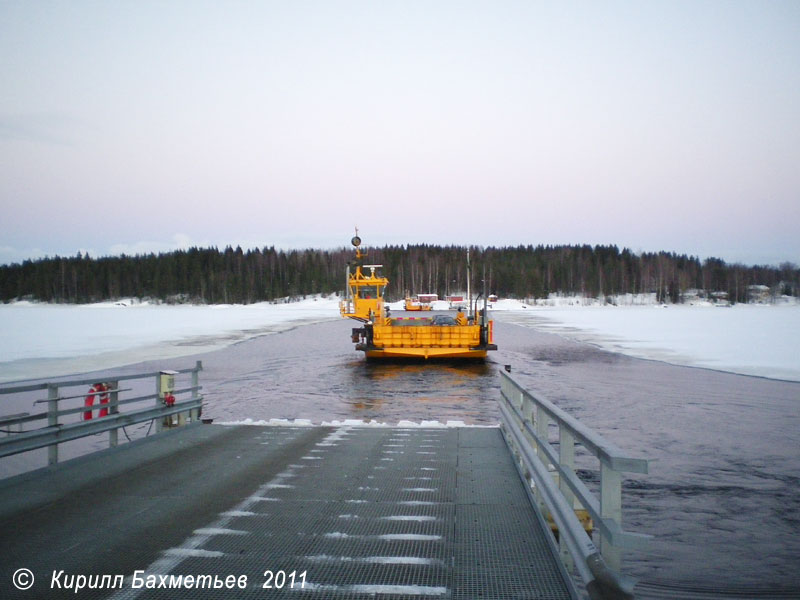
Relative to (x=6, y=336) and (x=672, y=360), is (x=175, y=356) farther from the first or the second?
(x=672, y=360)

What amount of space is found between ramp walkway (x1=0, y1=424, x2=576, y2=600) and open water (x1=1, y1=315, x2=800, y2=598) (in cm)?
187

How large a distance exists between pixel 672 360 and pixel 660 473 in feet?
58.2

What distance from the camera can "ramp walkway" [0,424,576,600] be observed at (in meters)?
4.25

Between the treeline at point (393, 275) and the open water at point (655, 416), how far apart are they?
117459 millimetres

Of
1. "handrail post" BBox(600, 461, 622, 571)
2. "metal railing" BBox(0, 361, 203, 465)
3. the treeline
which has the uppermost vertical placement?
the treeline

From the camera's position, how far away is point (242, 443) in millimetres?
9367

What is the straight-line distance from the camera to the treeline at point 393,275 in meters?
149

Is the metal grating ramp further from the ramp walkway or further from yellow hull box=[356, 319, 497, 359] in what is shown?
yellow hull box=[356, 319, 497, 359]

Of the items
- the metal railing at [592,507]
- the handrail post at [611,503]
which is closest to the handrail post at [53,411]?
the metal railing at [592,507]

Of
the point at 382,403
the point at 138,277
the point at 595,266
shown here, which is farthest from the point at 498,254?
the point at 382,403

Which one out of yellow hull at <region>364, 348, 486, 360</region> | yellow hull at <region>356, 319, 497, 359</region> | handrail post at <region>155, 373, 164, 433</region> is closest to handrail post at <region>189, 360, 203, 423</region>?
handrail post at <region>155, 373, 164, 433</region>

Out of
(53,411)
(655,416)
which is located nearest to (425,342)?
(655,416)

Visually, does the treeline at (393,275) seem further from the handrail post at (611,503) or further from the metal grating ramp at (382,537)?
the handrail post at (611,503)

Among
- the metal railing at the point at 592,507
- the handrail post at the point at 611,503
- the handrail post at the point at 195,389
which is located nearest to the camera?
the metal railing at the point at 592,507
